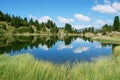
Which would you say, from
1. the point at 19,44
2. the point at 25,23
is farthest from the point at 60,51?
the point at 25,23

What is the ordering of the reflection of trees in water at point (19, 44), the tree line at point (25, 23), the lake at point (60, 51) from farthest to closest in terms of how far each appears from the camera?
the tree line at point (25, 23) → the reflection of trees in water at point (19, 44) → the lake at point (60, 51)

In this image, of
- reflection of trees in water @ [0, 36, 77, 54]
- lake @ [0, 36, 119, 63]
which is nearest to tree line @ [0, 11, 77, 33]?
reflection of trees in water @ [0, 36, 77, 54]

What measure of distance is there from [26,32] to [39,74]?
14615cm

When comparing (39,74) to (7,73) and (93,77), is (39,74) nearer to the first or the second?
(7,73)

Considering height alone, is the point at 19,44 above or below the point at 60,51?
above

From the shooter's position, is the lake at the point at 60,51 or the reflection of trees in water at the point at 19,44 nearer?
the lake at the point at 60,51

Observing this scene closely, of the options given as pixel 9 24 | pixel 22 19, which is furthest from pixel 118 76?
pixel 22 19

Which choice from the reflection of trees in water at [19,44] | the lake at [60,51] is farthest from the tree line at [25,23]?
the lake at [60,51]

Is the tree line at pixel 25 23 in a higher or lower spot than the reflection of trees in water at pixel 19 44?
higher

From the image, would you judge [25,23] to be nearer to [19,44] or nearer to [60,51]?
[19,44]

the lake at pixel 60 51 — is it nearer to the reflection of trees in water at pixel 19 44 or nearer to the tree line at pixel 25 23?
the reflection of trees in water at pixel 19 44

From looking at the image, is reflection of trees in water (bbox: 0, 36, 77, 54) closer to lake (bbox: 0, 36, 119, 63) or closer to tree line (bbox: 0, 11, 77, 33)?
lake (bbox: 0, 36, 119, 63)

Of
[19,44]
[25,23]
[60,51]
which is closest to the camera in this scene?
[60,51]

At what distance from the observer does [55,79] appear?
1206 cm
